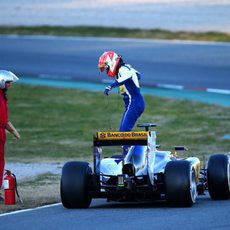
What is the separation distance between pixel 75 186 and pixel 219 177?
1.91 meters

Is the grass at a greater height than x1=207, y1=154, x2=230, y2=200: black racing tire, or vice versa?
the grass

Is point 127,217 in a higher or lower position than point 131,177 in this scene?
lower

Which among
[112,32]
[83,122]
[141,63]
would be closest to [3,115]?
[83,122]

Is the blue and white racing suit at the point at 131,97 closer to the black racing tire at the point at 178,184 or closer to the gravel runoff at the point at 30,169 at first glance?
the black racing tire at the point at 178,184

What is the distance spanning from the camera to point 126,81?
15430 mm

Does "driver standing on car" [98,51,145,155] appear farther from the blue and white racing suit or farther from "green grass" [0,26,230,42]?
"green grass" [0,26,230,42]

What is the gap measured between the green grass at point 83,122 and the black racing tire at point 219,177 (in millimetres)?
4735

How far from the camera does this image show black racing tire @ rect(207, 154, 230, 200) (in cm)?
1469

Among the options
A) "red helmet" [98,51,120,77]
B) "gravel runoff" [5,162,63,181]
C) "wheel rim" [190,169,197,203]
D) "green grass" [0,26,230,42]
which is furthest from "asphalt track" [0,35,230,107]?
"wheel rim" [190,169,197,203]

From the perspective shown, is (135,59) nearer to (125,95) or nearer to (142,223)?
(125,95)

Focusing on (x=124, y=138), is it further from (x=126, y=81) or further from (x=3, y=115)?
(x=3, y=115)

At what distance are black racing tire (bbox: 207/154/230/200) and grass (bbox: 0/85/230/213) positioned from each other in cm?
216

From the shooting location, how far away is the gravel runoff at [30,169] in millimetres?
18625

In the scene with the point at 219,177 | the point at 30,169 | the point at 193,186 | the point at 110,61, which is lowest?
the point at 193,186
